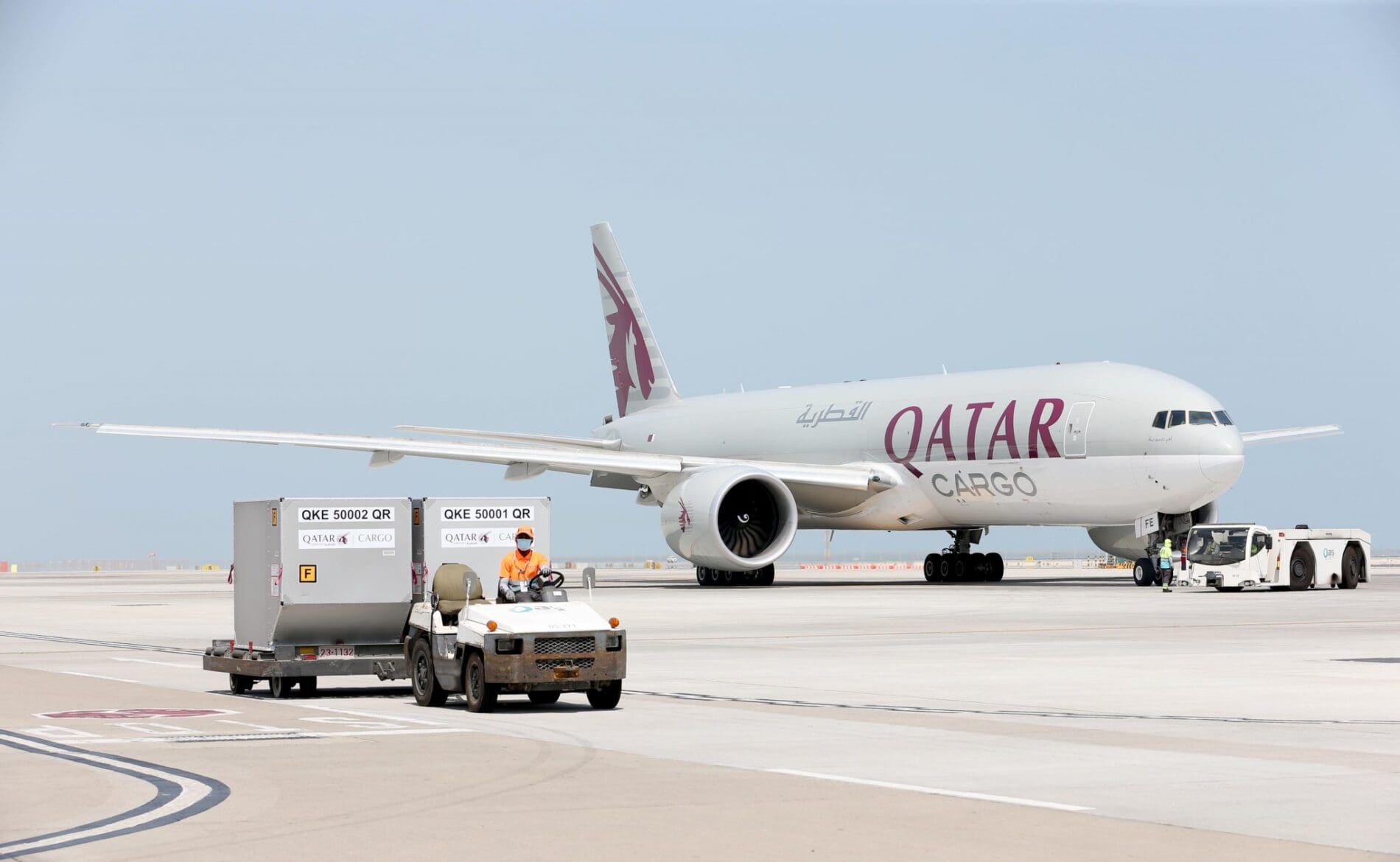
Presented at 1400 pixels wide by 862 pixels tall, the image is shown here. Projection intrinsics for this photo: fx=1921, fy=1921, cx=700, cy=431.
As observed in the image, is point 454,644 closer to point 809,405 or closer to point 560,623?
point 560,623

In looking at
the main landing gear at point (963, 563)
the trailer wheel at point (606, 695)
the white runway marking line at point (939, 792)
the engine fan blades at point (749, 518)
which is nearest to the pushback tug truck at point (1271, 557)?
the main landing gear at point (963, 563)

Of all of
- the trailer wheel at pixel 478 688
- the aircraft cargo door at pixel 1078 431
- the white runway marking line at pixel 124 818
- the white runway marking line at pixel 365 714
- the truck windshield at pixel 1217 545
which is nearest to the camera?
the white runway marking line at pixel 124 818

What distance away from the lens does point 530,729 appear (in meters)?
15.4

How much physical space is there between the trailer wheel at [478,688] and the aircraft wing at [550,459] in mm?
28243

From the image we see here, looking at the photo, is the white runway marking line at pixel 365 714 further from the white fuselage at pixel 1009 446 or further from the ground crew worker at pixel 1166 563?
the ground crew worker at pixel 1166 563

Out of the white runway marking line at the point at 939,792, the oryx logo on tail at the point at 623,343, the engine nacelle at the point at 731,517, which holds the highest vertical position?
the oryx logo on tail at the point at 623,343

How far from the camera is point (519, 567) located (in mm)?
17922

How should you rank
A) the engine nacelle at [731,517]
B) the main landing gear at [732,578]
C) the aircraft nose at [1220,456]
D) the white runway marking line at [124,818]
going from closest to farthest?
the white runway marking line at [124,818]
the aircraft nose at [1220,456]
the engine nacelle at [731,517]
the main landing gear at [732,578]

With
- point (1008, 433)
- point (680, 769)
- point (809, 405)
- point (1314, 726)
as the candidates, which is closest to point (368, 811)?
point (680, 769)

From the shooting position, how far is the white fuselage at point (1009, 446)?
41.1 m

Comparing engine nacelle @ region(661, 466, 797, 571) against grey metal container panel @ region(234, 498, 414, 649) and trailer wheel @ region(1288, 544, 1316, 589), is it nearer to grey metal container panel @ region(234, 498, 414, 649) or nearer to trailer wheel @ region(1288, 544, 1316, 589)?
trailer wheel @ region(1288, 544, 1316, 589)

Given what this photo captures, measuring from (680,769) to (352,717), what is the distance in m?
5.06

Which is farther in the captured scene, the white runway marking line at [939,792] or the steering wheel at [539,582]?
the steering wheel at [539,582]

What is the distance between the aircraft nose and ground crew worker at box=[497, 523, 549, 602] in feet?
83.5
